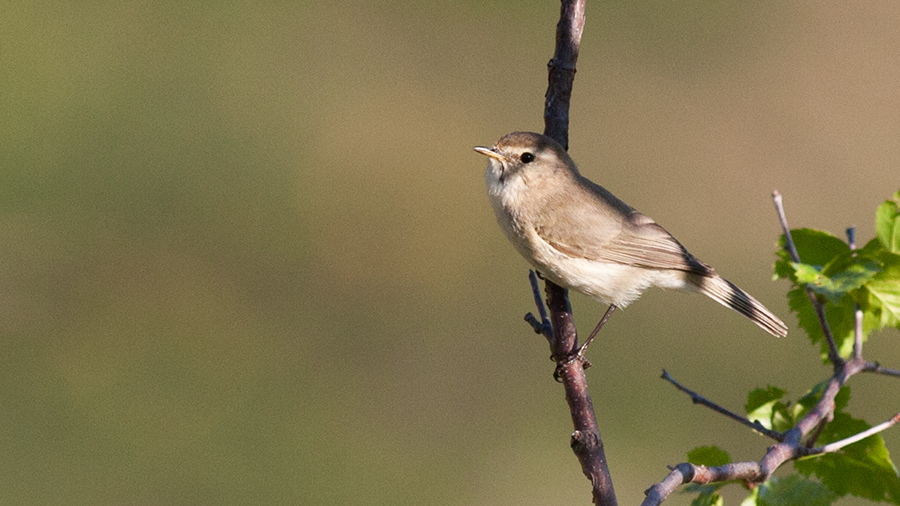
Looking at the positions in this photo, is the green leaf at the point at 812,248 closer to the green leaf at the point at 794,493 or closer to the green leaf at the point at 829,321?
the green leaf at the point at 829,321

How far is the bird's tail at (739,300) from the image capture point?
3.00 meters

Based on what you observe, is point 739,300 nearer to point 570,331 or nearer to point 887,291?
point 570,331

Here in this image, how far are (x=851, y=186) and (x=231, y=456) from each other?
4.60m

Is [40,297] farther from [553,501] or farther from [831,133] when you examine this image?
[831,133]

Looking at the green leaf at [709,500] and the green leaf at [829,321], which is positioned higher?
the green leaf at [829,321]

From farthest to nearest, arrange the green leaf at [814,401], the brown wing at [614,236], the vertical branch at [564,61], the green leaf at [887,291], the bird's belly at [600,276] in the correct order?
the brown wing at [614,236] < the bird's belly at [600,276] < the vertical branch at [564,61] < the green leaf at [814,401] < the green leaf at [887,291]

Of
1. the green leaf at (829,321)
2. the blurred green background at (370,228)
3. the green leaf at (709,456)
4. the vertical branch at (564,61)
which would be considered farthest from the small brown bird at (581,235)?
the blurred green background at (370,228)

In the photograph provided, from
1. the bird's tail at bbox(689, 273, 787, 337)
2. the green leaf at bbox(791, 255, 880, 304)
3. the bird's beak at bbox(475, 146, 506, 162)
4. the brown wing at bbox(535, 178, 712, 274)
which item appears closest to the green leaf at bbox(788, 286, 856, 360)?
the green leaf at bbox(791, 255, 880, 304)

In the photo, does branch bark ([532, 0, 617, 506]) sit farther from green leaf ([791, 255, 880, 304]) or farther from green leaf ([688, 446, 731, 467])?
green leaf ([791, 255, 880, 304])

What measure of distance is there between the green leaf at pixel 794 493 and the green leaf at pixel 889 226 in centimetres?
55

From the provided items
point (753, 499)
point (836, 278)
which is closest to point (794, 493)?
point (753, 499)

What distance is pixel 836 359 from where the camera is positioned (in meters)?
1.87

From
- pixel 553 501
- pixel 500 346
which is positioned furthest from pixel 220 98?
pixel 553 501

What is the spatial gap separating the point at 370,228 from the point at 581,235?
3383mm
